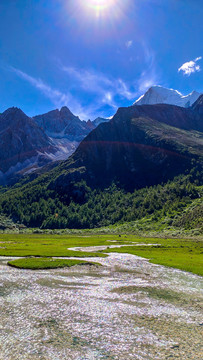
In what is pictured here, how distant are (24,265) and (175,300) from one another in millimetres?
31161

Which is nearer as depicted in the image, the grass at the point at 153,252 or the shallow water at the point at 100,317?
the shallow water at the point at 100,317

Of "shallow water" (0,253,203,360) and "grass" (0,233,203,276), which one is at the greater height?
"shallow water" (0,253,203,360)

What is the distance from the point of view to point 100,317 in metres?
20.8

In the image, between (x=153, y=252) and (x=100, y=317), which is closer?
(x=100, y=317)

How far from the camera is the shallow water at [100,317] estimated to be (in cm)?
1514

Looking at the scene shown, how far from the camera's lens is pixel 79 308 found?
23.2 metres

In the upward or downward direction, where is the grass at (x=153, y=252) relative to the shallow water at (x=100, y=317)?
downward

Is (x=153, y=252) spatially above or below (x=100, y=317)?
below

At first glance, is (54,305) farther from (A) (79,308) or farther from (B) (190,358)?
(B) (190,358)

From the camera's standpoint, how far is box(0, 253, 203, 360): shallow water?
49.7 feet

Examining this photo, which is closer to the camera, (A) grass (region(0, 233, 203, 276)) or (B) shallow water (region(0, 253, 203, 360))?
(B) shallow water (region(0, 253, 203, 360))

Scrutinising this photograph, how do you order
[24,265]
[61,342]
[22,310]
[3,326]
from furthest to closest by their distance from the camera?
[24,265] → [22,310] → [3,326] → [61,342]

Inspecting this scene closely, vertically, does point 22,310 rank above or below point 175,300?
above

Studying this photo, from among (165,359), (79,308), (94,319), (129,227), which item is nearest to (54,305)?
(79,308)
